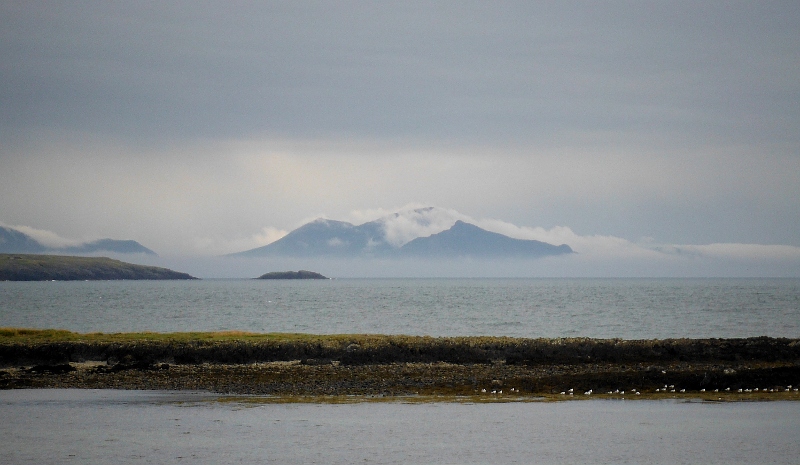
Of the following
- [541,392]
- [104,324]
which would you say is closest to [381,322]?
[104,324]

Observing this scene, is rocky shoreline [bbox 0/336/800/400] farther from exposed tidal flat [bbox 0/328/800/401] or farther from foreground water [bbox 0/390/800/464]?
foreground water [bbox 0/390/800/464]

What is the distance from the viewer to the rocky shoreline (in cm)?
3469

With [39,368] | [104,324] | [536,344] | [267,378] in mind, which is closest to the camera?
[267,378]

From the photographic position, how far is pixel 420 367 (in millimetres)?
41062

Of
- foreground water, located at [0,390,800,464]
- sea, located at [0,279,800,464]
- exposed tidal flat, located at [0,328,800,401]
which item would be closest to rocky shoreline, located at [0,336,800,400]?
exposed tidal flat, located at [0,328,800,401]

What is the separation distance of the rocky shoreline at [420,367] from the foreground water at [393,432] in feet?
10.9

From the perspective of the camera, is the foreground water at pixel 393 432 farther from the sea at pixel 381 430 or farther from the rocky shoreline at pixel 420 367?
the rocky shoreline at pixel 420 367

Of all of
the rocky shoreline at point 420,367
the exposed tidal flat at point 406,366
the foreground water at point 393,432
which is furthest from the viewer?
the rocky shoreline at point 420,367

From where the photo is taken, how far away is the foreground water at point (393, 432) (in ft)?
74.2

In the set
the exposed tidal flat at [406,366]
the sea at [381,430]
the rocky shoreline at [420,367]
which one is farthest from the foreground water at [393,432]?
the rocky shoreline at [420,367]

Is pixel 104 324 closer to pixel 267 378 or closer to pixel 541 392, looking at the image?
pixel 267 378

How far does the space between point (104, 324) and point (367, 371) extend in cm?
5492

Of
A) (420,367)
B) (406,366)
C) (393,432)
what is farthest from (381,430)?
(406,366)

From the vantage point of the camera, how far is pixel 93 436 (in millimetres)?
25062
